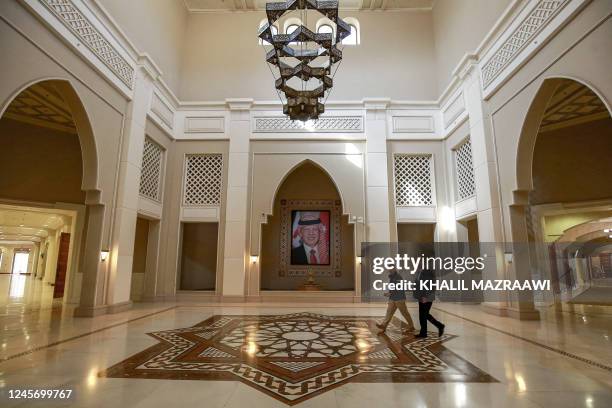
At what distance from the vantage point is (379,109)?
9.31 meters

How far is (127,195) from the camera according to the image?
6.98 m

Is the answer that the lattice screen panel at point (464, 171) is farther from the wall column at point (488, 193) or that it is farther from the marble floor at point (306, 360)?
the marble floor at point (306, 360)

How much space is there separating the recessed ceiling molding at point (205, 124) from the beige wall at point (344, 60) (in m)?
0.72

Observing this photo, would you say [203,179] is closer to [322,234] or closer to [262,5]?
[322,234]

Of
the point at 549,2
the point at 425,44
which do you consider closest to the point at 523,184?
the point at 549,2

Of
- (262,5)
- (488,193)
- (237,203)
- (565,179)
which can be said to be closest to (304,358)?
(488,193)

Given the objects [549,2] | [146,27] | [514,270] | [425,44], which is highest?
[425,44]

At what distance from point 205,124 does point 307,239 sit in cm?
442

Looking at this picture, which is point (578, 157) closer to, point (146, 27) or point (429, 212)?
point (429, 212)

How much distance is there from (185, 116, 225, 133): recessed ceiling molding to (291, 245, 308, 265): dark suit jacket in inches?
160

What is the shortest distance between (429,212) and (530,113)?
372 cm

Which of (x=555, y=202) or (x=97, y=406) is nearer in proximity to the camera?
(x=97, y=406)

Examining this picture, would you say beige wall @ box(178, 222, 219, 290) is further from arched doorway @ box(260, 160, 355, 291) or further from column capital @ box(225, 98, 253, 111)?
column capital @ box(225, 98, 253, 111)

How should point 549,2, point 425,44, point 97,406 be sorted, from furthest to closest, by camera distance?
point 425,44 → point 549,2 → point 97,406
